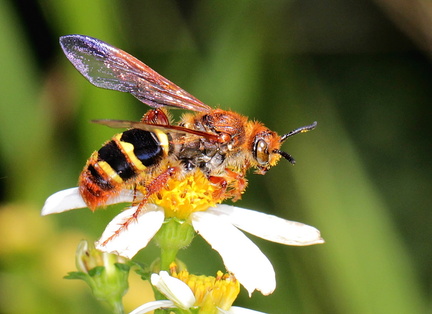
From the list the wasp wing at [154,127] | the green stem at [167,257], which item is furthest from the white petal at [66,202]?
the wasp wing at [154,127]

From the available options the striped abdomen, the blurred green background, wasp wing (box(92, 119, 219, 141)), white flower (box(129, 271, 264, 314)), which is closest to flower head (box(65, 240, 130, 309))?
the striped abdomen

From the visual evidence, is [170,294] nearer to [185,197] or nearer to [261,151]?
[185,197]

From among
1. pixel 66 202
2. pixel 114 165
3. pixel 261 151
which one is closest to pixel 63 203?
pixel 66 202

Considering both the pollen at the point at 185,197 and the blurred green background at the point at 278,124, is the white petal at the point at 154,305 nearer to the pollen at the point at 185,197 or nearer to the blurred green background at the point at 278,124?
the pollen at the point at 185,197

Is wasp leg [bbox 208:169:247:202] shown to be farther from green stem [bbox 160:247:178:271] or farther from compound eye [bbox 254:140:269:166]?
green stem [bbox 160:247:178:271]

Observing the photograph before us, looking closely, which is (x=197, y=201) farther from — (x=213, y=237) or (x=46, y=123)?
(x=46, y=123)
